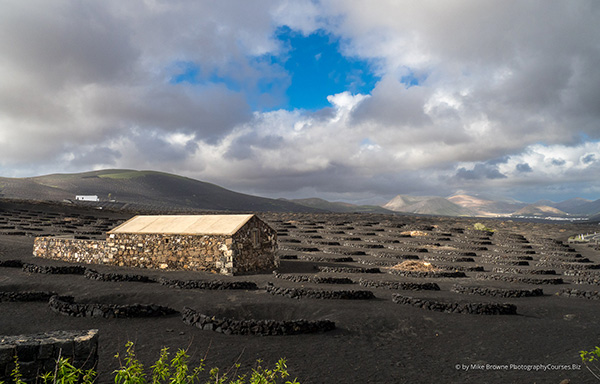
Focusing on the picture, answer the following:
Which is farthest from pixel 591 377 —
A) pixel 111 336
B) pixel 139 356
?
pixel 111 336

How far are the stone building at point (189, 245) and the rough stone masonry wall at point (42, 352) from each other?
17068 millimetres

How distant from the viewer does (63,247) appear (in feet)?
99.0

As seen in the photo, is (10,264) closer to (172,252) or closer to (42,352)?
(172,252)

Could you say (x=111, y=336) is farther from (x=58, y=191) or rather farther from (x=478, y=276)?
(x=58, y=191)

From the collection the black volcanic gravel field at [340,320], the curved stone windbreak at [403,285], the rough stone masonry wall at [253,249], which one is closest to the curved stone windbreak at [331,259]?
the black volcanic gravel field at [340,320]

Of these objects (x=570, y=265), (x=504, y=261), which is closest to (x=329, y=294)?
(x=504, y=261)

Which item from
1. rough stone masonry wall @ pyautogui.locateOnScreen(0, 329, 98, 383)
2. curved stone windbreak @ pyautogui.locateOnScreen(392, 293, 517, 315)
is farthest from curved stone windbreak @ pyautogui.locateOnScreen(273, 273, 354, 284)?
rough stone masonry wall @ pyautogui.locateOnScreen(0, 329, 98, 383)

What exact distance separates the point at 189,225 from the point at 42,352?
63.7ft

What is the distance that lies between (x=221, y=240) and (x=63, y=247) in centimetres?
1482

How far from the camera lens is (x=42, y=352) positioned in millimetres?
7359

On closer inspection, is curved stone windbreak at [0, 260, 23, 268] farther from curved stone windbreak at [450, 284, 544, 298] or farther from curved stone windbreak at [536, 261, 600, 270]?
curved stone windbreak at [536, 261, 600, 270]

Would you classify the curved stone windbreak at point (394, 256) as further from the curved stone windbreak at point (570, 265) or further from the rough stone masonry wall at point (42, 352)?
the rough stone masonry wall at point (42, 352)

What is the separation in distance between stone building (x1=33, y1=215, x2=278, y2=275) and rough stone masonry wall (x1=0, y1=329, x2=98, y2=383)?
56.0 feet

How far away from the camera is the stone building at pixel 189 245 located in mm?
25359
